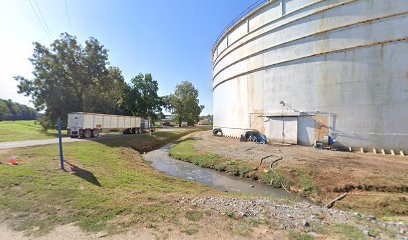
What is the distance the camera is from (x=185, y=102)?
6712cm

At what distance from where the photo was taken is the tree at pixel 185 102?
67.7 meters

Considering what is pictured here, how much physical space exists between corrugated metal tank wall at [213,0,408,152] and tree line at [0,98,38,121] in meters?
86.9

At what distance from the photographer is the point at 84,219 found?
523 cm

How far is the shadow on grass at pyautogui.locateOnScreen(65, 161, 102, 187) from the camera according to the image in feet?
27.4

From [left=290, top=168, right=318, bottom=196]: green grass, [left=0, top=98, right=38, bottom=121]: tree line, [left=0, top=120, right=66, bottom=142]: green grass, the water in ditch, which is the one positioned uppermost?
[left=0, top=98, right=38, bottom=121]: tree line

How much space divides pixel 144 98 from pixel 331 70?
42.3 meters

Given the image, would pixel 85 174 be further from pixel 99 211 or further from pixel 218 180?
pixel 218 180

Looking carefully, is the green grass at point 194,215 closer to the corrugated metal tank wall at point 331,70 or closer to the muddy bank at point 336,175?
the muddy bank at point 336,175

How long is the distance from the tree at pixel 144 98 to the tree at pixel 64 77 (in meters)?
17.0

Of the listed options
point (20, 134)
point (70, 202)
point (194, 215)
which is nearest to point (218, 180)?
point (194, 215)

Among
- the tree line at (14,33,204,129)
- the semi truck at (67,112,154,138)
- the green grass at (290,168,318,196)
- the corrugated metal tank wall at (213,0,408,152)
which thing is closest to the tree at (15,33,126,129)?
the tree line at (14,33,204,129)

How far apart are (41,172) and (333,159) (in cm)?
1593

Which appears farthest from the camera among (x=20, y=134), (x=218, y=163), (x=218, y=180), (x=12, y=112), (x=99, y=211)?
(x=12, y=112)

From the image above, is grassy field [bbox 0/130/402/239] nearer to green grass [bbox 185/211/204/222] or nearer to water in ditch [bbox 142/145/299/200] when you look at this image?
green grass [bbox 185/211/204/222]
